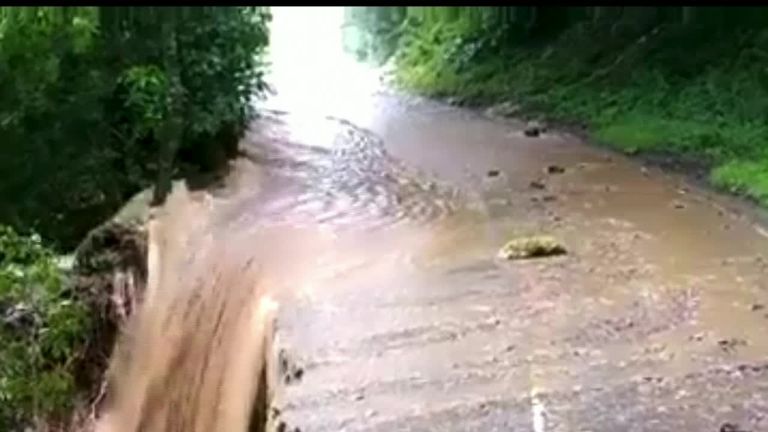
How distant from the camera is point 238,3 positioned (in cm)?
148

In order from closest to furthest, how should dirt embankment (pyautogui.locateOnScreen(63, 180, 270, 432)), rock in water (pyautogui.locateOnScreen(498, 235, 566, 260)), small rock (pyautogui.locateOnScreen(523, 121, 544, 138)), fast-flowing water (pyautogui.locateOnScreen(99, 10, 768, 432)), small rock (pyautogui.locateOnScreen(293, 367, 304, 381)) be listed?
dirt embankment (pyautogui.locateOnScreen(63, 180, 270, 432))
fast-flowing water (pyautogui.locateOnScreen(99, 10, 768, 432))
small rock (pyautogui.locateOnScreen(293, 367, 304, 381))
rock in water (pyautogui.locateOnScreen(498, 235, 566, 260))
small rock (pyautogui.locateOnScreen(523, 121, 544, 138))

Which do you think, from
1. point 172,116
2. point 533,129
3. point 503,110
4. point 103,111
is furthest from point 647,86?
point 103,111

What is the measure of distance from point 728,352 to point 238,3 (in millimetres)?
4623

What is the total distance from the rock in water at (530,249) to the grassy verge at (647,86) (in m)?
1.84

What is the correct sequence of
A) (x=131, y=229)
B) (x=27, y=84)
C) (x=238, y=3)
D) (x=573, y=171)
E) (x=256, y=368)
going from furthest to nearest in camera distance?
(x=573, y=171) → (x=27, y=84) → (x=131, y=229) → (x=256, y=368) → (x=238, y=3)

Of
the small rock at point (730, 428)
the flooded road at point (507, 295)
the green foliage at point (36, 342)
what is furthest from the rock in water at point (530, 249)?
the green foliage at point (36, 342)

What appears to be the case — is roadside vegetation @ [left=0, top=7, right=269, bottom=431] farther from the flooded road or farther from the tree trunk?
the flooded road

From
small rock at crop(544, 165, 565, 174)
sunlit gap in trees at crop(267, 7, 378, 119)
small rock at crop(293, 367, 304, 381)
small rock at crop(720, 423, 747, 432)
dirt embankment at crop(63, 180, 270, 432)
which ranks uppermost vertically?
dirt embankment at crop(63, 180, 270, 432)

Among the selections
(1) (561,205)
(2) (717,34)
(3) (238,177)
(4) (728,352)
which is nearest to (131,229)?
(4) (728,352)

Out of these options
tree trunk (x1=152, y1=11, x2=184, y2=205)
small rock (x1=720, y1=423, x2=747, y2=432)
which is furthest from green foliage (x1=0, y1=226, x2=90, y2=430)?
tree trunk (x1=152, y1=11, x2=184, y2=205)

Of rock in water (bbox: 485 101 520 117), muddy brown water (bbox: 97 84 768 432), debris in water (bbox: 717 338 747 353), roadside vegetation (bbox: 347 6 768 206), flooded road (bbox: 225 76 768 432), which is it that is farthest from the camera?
rock in water (bbox: 485 101 520 117)

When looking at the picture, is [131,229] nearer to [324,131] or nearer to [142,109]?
[142,109]

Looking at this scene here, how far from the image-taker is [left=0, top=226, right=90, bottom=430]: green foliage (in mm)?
4289

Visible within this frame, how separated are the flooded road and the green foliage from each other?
2.28 feet
